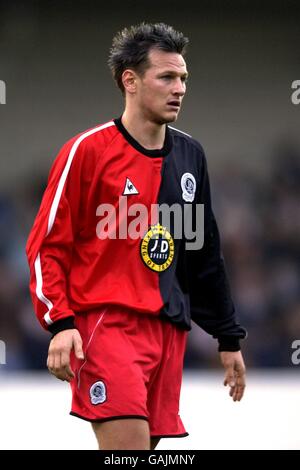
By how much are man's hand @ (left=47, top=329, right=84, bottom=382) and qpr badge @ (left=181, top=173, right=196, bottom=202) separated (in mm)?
807

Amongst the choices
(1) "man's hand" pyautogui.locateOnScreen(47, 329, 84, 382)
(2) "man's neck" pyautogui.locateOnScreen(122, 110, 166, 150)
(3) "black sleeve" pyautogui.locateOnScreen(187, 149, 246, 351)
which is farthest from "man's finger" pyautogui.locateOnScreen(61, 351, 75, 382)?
(2) "man's neck" pyautogui.locateOnScreen(122, 110, 166, 150)

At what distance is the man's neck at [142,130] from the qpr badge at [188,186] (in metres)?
0.19

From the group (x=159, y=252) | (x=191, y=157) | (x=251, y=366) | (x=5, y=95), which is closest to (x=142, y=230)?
(x=159, y=252)

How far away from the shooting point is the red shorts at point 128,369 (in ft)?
14.5

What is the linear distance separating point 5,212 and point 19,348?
137 cm

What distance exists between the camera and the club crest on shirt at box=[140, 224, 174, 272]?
4605 mm

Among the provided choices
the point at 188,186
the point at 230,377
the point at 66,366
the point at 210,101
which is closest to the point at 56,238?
the point at 66,366

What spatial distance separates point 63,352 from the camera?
4.34 meters

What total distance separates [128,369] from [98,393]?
0.50ft

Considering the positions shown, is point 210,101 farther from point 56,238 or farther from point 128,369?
point 128,369

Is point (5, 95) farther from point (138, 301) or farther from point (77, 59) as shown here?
point (138, 301)

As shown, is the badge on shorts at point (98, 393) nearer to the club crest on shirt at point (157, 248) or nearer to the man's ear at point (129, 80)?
the club crest on shirt at point (157, 248)

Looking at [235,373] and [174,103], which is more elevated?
[174,103]

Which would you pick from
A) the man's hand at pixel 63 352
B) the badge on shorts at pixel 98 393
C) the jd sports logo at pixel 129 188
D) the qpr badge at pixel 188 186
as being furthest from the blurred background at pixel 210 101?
the man's hand at pixel 63 352
